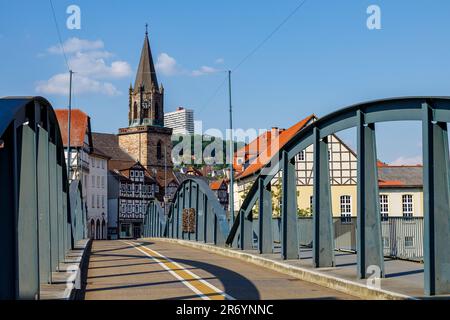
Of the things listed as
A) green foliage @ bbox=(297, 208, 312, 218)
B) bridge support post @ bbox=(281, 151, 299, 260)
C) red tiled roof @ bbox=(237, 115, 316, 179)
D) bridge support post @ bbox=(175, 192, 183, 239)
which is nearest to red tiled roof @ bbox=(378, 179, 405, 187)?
green foliage @ bbox=(297, 208, 312, 218)

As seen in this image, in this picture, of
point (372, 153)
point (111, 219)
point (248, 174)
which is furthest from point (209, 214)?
point (111, 219)

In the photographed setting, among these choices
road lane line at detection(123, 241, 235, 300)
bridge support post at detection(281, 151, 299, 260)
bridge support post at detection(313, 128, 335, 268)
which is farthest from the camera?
bridge support post at detection(281, 151, 299, 260)

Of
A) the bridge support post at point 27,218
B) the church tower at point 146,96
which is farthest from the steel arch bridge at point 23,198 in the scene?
the church tower at point 146,96

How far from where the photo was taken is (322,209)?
1529cm

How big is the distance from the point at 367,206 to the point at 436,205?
8.24 feet

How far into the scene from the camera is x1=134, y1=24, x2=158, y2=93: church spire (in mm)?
128750

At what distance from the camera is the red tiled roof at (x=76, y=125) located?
8762cm

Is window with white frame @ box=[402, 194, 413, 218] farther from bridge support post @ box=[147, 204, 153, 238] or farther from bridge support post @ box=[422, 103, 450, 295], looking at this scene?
bridge support post @ box=[422, 103, 450, 295]

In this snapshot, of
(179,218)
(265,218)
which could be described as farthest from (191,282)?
(179,218)

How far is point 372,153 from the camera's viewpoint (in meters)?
13.0

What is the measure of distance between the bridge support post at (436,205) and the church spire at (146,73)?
120 metres

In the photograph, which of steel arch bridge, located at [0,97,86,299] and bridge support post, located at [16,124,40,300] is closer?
steel arch bridge, located at [0,97,86,299]

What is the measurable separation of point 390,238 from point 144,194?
3715 inches
